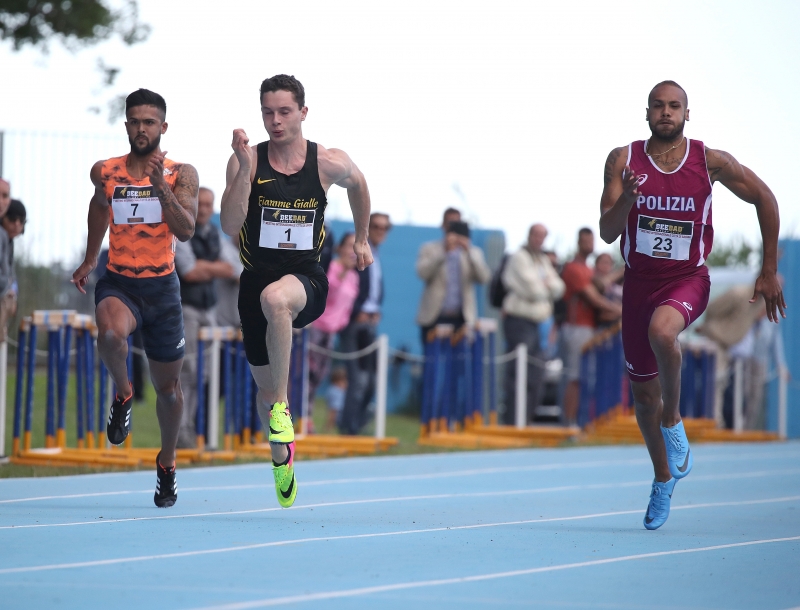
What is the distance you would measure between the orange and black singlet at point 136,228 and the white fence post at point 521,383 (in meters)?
7.81

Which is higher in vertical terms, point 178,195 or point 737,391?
point 178,195

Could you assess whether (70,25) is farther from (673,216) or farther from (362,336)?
(673,216)

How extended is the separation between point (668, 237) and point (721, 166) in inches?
19.3

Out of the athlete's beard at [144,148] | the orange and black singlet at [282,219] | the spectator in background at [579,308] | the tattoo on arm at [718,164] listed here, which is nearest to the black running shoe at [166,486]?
the orange and black singlet at [282,219]

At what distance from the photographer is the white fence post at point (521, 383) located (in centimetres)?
1459

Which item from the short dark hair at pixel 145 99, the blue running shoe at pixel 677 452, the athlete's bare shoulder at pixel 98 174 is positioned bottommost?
the blue running shoe at pixel 677 452

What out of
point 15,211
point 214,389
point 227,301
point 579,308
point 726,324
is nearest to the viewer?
point 15,211

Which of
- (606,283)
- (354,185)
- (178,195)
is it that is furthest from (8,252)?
(606,283)

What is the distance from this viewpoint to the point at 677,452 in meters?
6.85

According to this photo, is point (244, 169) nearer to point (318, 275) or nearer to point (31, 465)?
point (318, 275)

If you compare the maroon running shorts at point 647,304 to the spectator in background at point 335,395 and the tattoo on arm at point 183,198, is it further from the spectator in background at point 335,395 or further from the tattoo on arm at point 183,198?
the spectator in background at point 335,395

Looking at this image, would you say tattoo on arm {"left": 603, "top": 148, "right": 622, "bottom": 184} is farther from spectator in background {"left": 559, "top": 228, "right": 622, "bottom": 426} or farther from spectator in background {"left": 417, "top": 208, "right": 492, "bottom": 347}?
spectator in background {"left": 559, "top": 228, "right": 622, "bottom": 426}

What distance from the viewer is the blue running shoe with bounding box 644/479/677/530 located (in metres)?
6.77

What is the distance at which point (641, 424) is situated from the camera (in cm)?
705
